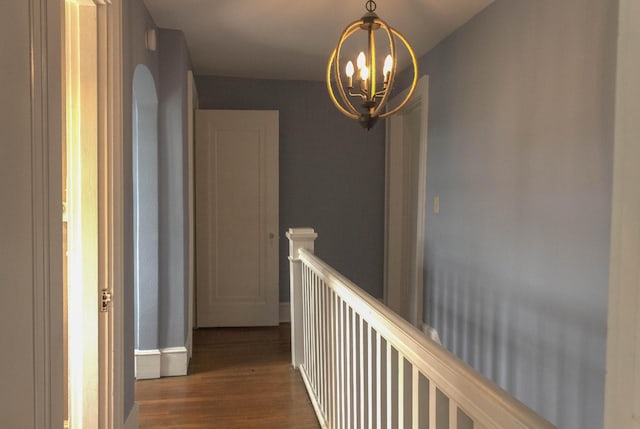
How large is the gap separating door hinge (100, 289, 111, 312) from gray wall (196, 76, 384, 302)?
275 cm

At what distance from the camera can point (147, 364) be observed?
3172mm

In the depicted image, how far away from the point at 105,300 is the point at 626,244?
1.89 m

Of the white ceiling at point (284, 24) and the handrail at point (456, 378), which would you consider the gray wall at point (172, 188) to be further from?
the handrail at point (456, 378)

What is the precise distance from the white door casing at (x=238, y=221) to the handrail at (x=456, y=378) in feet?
9.54

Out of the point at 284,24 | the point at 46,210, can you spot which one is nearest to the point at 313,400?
the point at 46,210

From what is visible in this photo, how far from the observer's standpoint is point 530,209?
7.77 ft

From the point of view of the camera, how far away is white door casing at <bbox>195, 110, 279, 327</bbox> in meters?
4.32

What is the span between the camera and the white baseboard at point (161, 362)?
3.17 m

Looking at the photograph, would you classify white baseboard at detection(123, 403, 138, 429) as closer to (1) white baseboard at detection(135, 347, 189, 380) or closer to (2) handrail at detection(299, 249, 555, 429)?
(1) white baseboard at detection(135, 347, 189, 380)

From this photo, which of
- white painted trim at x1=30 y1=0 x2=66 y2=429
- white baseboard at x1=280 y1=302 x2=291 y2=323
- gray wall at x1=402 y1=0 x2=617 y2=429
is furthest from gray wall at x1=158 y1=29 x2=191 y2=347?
white painted trim at x1=30 y1=0 x2=66 y2=429

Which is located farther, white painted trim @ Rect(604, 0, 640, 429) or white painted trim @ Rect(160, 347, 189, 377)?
white painted trim @ Rect(160, 347, 189, 377)

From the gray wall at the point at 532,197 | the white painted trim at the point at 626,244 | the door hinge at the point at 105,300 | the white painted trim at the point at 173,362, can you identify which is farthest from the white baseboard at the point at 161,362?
the white painted trim at the point at 626,244

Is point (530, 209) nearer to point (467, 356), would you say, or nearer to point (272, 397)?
point (467, 356)

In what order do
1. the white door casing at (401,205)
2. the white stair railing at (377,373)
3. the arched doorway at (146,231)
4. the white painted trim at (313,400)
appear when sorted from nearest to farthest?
the white stair railing at (377,373) → the white painted trim at (313,400) → the arched doorway at (146,231) → the white door casing at (401,205)
